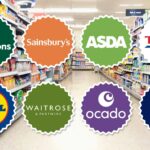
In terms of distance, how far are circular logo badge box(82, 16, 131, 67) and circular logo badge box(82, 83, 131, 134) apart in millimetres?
123

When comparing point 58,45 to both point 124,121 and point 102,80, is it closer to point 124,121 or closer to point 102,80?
point 102,80

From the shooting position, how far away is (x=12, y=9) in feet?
9.47

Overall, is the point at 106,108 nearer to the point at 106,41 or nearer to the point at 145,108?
the point at 145,108

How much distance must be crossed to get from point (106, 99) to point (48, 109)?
0.88 feet

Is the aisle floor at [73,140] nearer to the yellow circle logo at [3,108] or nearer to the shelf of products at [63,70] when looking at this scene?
the shelf of products at [63,70]

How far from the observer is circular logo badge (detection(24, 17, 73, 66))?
1249 millimetres

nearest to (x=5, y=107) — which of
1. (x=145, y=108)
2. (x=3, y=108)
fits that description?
(x=3, y=108)

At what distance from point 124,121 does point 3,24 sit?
2.28ft

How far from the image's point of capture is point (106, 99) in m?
1.32

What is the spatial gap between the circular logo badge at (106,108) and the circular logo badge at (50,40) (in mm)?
213

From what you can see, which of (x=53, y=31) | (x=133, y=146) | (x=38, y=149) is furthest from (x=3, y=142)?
(x=53, y=31)

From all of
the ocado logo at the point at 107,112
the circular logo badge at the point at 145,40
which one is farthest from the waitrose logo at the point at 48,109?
the circular logo badge at the point at 145,40

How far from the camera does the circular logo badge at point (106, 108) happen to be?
1287 millimetres

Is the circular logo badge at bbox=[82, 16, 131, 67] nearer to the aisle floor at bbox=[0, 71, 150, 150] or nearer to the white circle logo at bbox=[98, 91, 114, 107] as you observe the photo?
the white circle logo at bbox=[98, 91, 114, 107]
